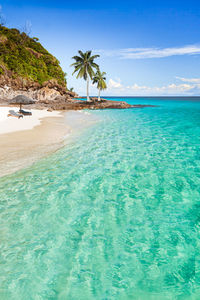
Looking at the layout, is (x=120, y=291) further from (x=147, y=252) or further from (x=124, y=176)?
(x=124, y=176)

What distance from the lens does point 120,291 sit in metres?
2.85

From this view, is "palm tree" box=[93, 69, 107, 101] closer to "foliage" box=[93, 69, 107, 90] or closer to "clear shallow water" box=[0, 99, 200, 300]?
"foliage" box=[93, 69, 107, 90]

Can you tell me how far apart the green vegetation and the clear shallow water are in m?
40.7

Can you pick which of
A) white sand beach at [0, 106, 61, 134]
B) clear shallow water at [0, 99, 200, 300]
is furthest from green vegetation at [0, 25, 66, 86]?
clear shallow water at [0, 99, 200, 300]

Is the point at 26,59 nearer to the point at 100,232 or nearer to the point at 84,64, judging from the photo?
Answer: the point at 84,64

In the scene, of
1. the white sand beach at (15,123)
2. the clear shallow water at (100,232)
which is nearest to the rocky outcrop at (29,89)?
the white sand beach at (15,123)

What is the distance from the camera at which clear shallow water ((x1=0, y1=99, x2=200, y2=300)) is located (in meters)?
2.94

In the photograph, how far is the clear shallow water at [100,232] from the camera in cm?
294

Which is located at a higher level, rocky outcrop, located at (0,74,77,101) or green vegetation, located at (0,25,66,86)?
green vegetation, located at (0,25,66,86)

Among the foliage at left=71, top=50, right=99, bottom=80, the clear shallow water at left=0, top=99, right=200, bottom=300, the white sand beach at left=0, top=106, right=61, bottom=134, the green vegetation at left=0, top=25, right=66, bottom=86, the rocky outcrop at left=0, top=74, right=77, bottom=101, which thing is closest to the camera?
the clear shallow water at left=0, top=99, right=200, bottom=300

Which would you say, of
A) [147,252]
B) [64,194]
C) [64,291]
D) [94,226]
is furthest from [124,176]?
[64,291]

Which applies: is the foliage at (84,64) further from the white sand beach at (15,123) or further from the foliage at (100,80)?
the white sand beach at (15,123)

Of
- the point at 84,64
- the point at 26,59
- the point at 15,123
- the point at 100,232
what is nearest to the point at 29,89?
the point at 26,59

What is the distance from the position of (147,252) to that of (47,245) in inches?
75.3
